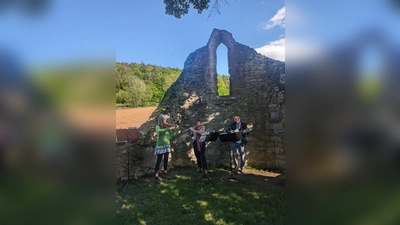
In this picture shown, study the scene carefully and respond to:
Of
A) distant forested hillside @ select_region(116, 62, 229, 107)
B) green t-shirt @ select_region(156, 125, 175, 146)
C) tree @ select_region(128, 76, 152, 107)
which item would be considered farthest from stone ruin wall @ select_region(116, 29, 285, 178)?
green t-shirt @ select_region(156, 125, 175, 146)

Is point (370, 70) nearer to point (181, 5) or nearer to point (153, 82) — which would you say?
point (181, 5)

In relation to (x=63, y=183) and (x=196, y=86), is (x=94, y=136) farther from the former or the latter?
(x=196, y=86)

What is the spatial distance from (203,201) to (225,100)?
16.4ft

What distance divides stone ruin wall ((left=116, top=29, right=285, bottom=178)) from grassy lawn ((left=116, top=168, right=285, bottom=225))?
1.50m

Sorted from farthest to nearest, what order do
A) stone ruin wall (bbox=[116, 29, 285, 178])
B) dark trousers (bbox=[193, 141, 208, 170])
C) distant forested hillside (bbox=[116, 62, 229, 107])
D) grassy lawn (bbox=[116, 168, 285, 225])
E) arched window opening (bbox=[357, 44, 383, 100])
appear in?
distant forested hillside (bbox=[116, 62, 229, 107])
stone ruin wall (bbox=[116, 29, 285, 178])
dark trousers (bbox=[193, 141, 208, 170])
grassy lawn (bbox=[116, 168, 285, 225])
arched window opening (bbox=[357, 44, 383, 100])

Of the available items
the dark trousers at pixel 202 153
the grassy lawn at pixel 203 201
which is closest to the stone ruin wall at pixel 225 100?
the dark trousers at pixel 202 153

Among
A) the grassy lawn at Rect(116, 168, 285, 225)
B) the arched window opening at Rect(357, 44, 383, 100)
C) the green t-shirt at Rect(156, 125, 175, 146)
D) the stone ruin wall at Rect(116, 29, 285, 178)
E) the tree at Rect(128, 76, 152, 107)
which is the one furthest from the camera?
the tree at Rect(128, 76, 152, 107)

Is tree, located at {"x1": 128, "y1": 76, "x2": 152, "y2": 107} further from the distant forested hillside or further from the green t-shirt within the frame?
the green t-shirt

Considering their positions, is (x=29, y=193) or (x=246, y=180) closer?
(x=29, y=193)

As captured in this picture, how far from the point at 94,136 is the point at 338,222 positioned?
5.08 ft

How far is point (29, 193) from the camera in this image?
116cm

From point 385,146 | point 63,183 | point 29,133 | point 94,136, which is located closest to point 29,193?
point 63,183

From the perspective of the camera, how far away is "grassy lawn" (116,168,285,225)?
394 cm

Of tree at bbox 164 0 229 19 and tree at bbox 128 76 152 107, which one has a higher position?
tree at bbox 164 0 229 19
